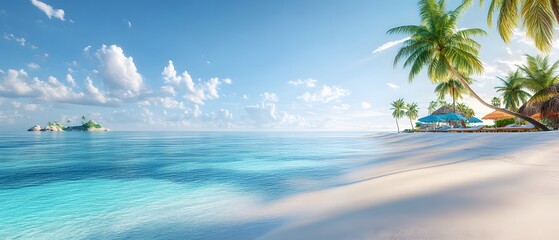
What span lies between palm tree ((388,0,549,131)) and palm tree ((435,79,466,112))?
1628 centimetres

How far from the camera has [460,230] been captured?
2.86 m

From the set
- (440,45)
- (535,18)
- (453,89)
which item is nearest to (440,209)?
(535,18)

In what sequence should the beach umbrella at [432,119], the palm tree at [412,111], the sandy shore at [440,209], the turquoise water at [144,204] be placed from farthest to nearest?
the palm tree at [412,111] < the beach umbrella at [432,119] < the turquoise water at [144,204] < the sandy shore at [440,209]

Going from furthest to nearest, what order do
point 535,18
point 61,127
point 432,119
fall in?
1. point 61,127
2. point 432,119
3. point 535,18

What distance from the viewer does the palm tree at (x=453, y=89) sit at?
113 feet

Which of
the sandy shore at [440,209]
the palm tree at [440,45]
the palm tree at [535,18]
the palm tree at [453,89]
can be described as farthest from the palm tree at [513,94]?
the sandy shore at [440,209]

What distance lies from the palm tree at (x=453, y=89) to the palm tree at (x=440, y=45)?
53.4 feet

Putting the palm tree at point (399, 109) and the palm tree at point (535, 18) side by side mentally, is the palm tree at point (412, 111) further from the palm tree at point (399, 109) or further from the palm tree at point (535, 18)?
the palm tree at point (535, 18)

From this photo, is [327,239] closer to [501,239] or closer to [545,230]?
[501,239]

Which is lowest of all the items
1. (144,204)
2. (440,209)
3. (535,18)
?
(144,204)

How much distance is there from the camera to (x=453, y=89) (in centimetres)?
3481

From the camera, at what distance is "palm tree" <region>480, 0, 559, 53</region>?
10.6 metres

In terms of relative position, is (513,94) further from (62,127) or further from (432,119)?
(62,127)

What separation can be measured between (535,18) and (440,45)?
27.7ft
